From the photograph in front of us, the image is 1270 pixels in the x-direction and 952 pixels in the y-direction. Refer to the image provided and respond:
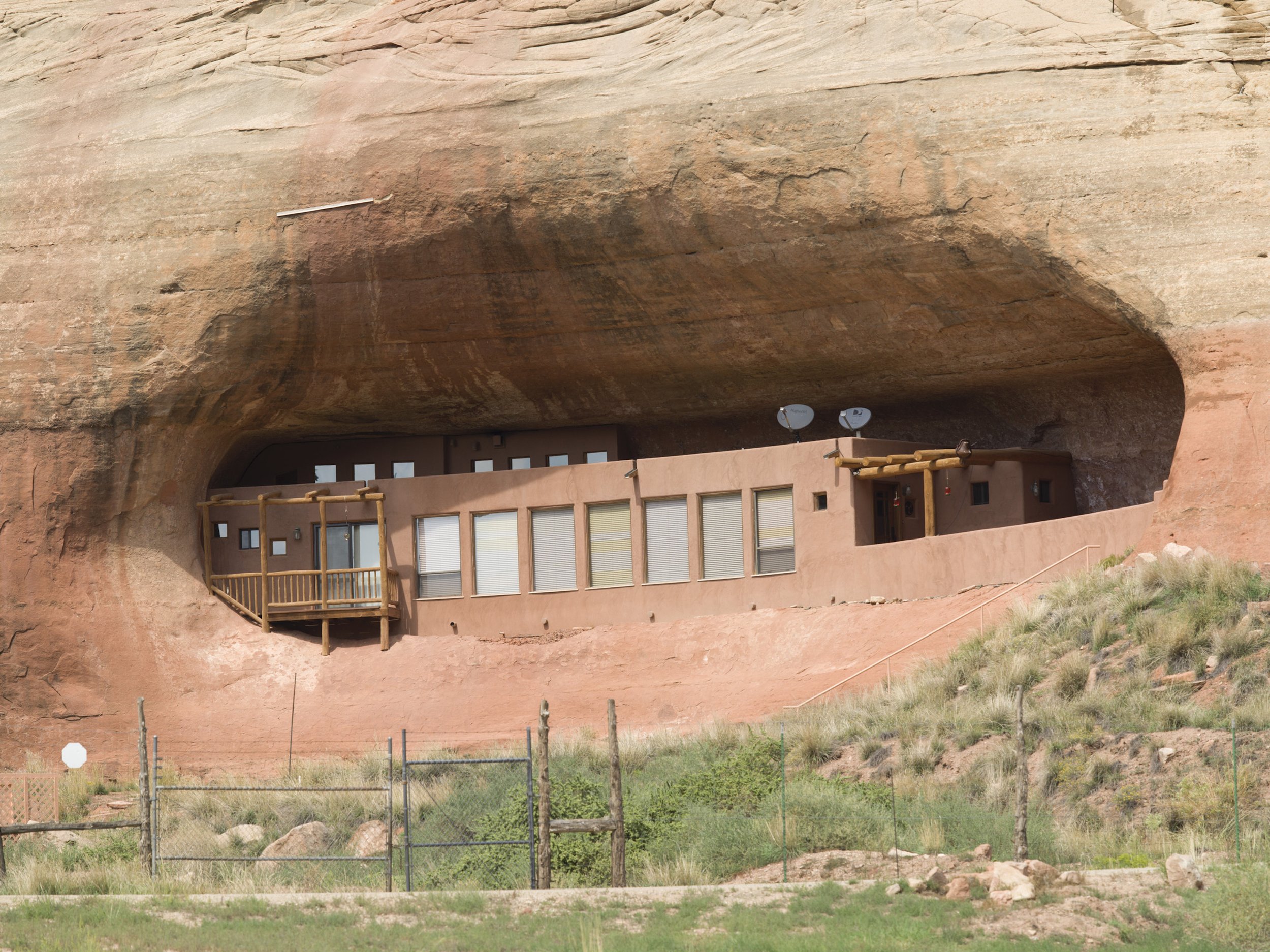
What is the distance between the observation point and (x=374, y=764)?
92.4ft

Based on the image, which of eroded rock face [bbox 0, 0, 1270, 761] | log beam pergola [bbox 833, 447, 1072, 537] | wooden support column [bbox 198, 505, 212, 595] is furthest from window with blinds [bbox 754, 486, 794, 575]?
wooden support column [bbox 198, 505, 212, 595]

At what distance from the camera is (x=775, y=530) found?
32500 mm

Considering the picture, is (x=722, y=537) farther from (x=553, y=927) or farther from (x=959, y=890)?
(x=553, y=927)

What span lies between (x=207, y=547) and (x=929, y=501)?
14.0 meters

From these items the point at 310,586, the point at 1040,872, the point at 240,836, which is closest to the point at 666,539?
the point at 310,586

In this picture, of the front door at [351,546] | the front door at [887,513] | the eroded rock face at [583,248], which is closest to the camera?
the eroded rock face at [583,248]

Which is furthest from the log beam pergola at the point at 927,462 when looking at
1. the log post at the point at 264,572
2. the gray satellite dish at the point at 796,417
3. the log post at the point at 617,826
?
the log post at the point at 617,826

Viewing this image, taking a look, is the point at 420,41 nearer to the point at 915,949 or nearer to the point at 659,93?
the point at 659,93

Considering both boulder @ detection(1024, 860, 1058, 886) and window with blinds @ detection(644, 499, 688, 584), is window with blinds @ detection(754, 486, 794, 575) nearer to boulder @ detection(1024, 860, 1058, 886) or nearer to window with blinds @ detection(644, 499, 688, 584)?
window with blinds @ detection(644, 499, 688, 584)

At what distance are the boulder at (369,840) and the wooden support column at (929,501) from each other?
1174 centimetres

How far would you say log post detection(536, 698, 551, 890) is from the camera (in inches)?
713

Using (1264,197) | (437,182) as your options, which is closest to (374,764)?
(437,182)

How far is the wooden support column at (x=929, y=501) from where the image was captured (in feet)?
101

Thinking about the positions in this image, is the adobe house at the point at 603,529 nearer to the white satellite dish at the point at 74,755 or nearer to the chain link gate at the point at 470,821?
the chain link gate at the point at 470,821
